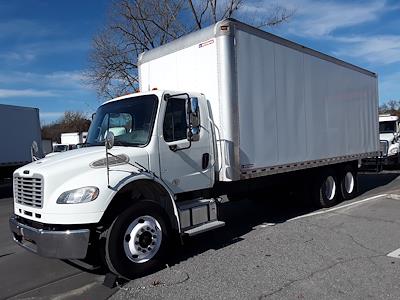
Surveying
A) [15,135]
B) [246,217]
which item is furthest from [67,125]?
[246,217]

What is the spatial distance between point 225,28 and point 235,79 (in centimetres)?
85

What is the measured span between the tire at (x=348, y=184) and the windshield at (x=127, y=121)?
22.8 feet

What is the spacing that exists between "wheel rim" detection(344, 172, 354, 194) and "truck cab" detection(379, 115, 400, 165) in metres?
7.69

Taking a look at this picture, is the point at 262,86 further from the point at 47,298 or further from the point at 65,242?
the point at 47,298

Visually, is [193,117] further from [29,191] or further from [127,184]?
[29,191]

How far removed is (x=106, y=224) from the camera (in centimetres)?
567

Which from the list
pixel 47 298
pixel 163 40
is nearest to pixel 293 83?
pixel 47 298

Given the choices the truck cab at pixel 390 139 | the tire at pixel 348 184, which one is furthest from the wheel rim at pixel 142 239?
the truck cab at pixel 390 139

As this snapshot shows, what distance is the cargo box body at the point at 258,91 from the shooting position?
289 inches

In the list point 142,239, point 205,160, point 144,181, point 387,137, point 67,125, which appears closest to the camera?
point 142,239

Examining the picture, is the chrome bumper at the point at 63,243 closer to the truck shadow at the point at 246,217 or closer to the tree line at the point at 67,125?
the truck shadow at the point at 246,217

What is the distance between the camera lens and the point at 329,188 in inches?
442

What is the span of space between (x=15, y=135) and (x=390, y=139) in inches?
687

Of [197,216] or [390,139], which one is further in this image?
[390,139]
